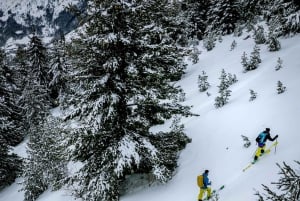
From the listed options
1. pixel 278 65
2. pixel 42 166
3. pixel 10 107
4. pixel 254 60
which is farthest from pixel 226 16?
pixel 10 107

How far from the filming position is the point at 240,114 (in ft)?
46.9

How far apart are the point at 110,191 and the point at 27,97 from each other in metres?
26.1

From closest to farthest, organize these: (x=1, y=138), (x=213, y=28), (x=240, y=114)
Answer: (x=240, y=114), (x=1, y=138), (x=213, y=28)

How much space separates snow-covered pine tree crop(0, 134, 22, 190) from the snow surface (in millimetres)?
7229

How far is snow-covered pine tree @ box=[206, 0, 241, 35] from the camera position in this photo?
36.2 metres

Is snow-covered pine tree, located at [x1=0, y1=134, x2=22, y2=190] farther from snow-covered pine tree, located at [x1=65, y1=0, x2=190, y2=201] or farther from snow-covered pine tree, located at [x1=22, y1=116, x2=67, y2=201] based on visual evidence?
snow-covered pine tree, located at [x1=65, y1=0, x2=190, y2=201]

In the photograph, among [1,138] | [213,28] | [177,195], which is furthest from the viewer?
[213,28]

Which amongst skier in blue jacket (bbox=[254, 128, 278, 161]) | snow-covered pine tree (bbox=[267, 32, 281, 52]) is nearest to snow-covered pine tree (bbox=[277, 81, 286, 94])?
skier in blue jacket (bbox=[254, 128, 278, 161])

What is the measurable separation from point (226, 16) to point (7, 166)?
100 ft

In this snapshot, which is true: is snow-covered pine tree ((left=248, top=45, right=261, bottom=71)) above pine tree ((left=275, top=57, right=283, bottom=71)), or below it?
above

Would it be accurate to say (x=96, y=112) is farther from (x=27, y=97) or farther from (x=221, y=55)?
(x=27, y=97)

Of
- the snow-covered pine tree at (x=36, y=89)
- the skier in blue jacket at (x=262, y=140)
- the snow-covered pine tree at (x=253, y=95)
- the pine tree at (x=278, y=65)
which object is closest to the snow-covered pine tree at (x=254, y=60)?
the pine tree at (x=278, y=65)

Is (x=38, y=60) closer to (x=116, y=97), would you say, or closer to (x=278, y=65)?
(x=116, y=97)

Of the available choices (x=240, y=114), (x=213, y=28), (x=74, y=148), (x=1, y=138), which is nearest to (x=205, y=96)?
(x=240, y=114)
